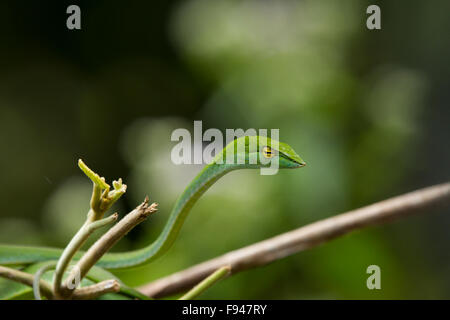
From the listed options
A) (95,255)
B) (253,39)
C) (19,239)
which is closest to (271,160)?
(95,255)

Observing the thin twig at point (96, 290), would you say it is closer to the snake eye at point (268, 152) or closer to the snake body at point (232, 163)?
the snake body at point (232, 163)

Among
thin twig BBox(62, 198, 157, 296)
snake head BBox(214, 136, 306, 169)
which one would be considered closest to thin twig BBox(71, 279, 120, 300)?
thin twig BBox(62, 198, 157, 296)

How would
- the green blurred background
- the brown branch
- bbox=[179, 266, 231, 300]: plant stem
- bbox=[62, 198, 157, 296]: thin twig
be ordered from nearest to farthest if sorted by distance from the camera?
bbox=[62, 198, 157, 296]: thin twig < bbox=[179, 266, 231, 300]: plant stem < the brown branch < the green blurred background

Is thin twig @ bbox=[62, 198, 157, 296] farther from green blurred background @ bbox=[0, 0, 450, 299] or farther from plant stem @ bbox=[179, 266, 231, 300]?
green blurred background @ bbox=[0, 0, 450, 299]

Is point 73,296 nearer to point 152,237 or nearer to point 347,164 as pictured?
point 152,237

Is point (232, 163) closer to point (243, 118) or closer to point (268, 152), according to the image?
point (268, 152)

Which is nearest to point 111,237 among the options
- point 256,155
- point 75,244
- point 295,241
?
point 75,244
